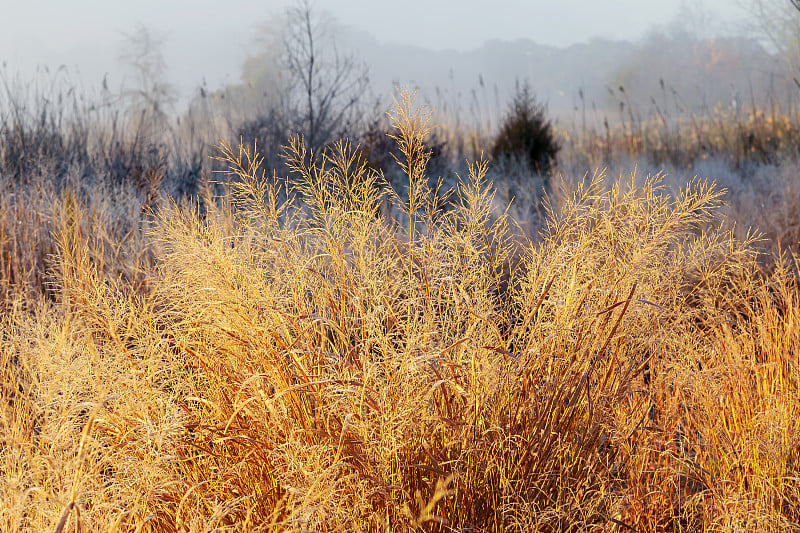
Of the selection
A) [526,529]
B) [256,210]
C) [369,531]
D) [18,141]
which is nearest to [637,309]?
[526,529]

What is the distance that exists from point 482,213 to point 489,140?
9.70m

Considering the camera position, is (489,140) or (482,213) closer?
(482,213)

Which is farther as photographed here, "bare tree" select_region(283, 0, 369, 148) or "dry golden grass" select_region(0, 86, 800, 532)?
"bare tree" select_region(283, 0, 369, 148)

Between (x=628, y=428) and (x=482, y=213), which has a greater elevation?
(x=482, y=213)

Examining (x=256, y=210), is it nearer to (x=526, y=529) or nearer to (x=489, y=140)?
(x=526, y=529)

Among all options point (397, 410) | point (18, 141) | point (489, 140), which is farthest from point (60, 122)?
point (397, 410)

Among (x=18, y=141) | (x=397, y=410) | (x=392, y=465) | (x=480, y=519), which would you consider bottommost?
(x=480, y=519)

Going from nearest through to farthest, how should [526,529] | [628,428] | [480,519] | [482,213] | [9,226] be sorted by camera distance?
1. [526,529]
2. [480,519]
3. [482,213]
4. [628,428]
5. [9,226]

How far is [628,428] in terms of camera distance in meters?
2.06

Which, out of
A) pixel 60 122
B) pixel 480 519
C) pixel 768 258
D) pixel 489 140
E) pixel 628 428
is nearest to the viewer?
pixel 480 519

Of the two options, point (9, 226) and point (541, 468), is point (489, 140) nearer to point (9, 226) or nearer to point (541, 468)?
point (9, 226)

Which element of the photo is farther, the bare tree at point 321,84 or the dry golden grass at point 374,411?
the bare tree at point 321,84

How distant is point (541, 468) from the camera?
5.67ft

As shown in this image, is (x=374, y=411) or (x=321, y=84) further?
(x=321, y=84)
